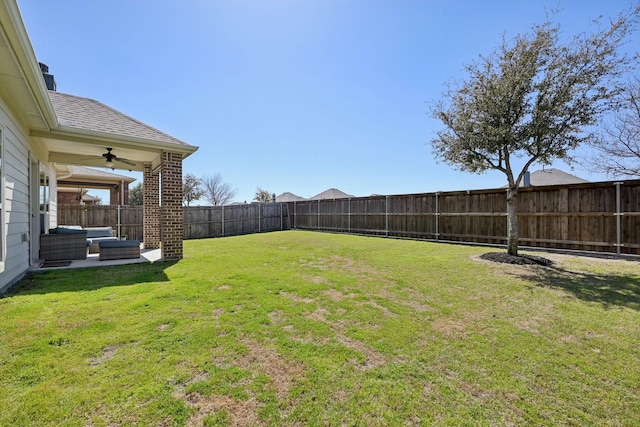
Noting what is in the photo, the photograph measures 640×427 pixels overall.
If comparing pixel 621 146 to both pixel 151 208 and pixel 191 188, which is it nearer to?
pixel 151 208

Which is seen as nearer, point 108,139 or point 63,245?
point 108,139

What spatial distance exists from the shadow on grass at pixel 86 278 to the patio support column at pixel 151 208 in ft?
11.5

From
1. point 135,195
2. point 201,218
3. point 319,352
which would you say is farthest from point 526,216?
point 135,195

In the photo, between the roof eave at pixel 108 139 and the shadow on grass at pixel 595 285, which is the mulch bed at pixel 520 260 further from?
the roof eave at pixel 108 139

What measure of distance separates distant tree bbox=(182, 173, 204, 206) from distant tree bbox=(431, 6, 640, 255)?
3185 centimetres

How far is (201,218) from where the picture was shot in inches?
587

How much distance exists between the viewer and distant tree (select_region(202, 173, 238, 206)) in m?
38.4

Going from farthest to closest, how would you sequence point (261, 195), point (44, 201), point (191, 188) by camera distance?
point (261, 195) → point (191, 188) → point (44, 201)

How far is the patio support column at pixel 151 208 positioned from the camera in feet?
31.2

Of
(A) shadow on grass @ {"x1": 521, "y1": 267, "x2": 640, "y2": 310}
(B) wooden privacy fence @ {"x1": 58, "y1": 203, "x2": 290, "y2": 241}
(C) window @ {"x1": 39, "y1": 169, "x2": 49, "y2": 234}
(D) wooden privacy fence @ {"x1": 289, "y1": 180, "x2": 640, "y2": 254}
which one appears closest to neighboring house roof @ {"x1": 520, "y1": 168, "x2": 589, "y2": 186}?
(D) wooden privacy fence @ {"x1": 289, "y1": 180, "x2": 640, "y2": 254}

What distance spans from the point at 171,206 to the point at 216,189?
3366 cm

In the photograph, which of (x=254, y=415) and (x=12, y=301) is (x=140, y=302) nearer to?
(x=12, y=301)

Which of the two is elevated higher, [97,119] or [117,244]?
[97,119]

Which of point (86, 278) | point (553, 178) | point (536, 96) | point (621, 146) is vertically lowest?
point (86, 278)
